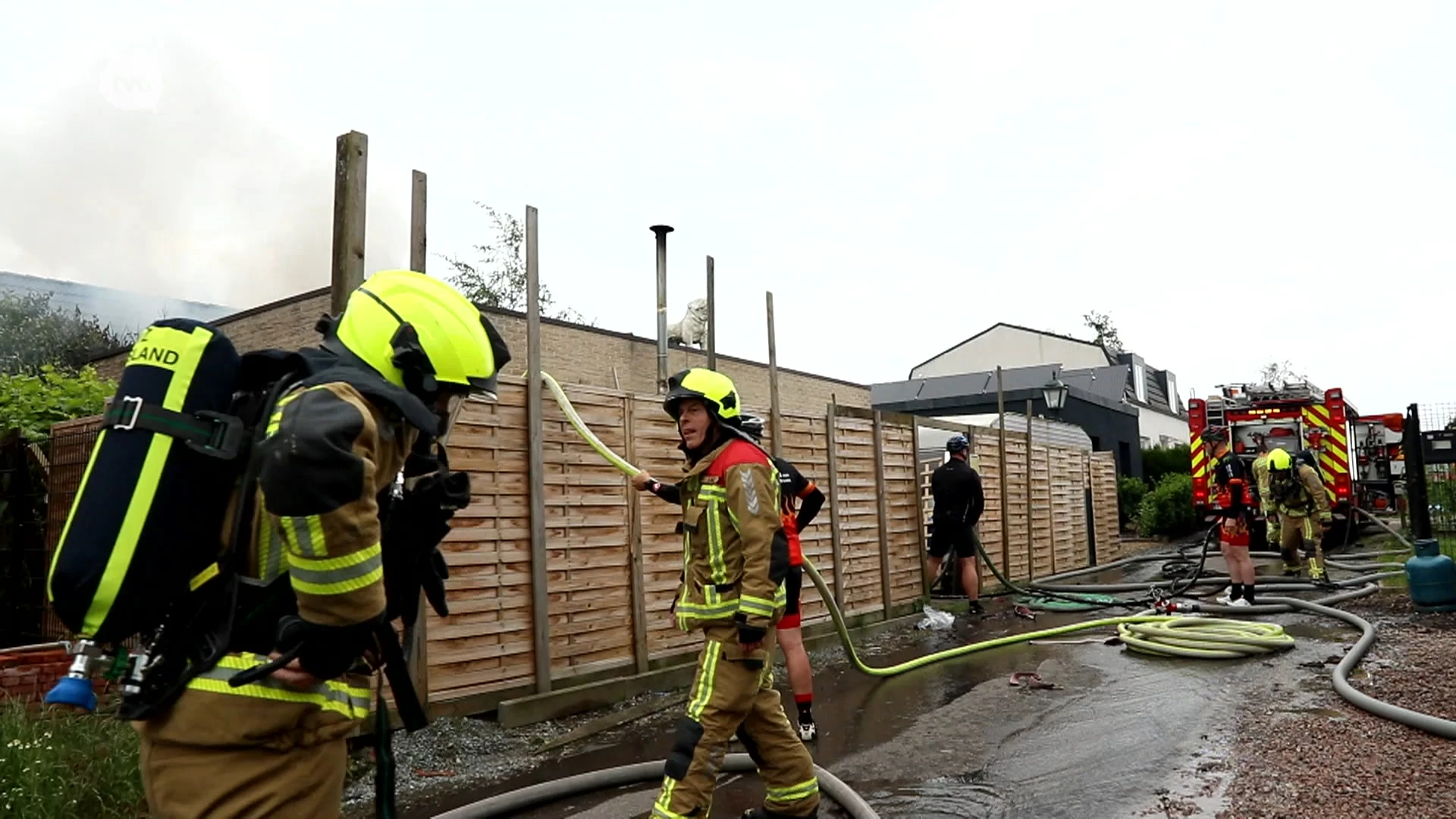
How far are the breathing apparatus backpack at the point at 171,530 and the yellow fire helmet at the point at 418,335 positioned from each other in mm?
120

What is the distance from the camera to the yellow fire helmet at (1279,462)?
11.4m

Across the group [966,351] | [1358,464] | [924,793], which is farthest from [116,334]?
[966,351]

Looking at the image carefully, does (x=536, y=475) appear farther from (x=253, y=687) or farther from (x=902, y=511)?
(x=902, y=511)

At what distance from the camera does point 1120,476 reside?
26578mm

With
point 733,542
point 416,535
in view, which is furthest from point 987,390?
point 416,535

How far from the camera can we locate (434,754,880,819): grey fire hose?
3936mm

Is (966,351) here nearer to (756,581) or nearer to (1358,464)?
(1358,464)

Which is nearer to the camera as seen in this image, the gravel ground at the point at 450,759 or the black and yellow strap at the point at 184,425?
the black and yellow strap at the point at 184,425

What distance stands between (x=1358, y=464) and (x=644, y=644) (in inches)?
610

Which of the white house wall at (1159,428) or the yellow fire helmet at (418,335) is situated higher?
the white house wall at (1159,428)

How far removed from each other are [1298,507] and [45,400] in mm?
12677

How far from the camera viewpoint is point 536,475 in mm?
6027

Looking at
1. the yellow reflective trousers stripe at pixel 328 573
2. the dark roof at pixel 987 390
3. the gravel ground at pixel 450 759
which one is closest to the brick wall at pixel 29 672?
the gravel ground at pixel 450 759

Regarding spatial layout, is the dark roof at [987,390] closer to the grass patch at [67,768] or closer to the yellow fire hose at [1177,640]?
the yellow fire hose at [1177,640]
